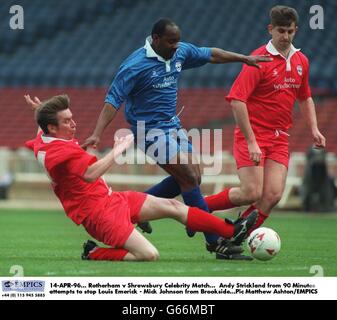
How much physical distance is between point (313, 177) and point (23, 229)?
586 centimetres

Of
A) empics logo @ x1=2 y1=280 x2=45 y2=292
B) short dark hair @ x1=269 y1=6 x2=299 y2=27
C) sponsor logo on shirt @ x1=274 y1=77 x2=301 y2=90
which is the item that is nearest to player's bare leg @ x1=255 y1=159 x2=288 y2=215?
sponsor logo on shirt @ x1=274 y1=77 x2=301 y2=90

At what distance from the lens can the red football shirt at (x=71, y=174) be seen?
7230 mm

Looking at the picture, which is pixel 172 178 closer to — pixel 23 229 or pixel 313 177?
pixel 23 229

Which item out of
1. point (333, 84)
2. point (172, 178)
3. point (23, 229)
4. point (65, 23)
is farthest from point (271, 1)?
point (172, 178)

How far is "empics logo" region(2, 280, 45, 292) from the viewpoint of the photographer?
6297 millimetres

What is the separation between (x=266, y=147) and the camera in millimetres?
8461

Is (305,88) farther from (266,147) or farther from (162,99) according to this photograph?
(162,99)

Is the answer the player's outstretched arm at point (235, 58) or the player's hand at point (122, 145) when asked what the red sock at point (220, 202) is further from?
the player's hand at point (122, 145)

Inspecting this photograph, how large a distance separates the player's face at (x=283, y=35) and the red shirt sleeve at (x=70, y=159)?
2.02m

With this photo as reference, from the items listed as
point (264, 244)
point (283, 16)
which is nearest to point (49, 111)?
point (264, 244)

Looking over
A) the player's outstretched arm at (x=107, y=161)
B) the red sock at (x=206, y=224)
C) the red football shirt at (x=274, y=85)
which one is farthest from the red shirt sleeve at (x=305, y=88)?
the player's outstretched arm at (x=107, y=161)

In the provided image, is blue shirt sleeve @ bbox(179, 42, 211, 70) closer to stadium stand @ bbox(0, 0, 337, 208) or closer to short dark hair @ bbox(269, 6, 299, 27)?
short dark hair @ bbox(269, 6, 299, 27)

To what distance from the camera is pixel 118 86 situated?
8.08 metres

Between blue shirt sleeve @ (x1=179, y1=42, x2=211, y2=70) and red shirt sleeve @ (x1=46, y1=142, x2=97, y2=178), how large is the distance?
165cm
